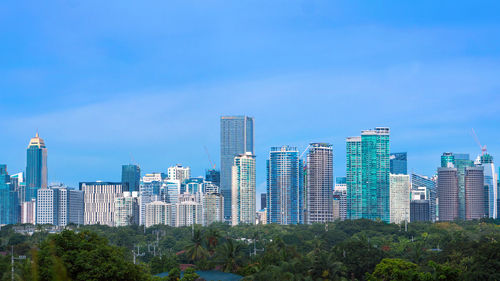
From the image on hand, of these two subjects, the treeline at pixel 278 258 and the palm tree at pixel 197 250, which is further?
the palm tree at pixel 197 250

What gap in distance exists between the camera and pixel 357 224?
174 m

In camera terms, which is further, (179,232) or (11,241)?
(179,232)

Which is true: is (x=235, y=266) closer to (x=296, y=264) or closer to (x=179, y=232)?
(x=296, y=264)

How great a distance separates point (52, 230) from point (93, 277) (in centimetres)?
14215

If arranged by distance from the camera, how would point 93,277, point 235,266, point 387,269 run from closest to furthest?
point 93,277
point 387,269
point 235,266

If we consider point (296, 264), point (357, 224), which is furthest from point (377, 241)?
point (296, 264)

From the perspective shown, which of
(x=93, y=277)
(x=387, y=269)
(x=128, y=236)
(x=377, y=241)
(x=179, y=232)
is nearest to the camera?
(x=93, y=277)

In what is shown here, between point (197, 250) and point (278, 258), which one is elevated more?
point (278, 258)

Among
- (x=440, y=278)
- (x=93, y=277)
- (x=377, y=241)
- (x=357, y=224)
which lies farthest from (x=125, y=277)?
(x=357, y=224)

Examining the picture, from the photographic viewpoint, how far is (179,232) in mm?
178625

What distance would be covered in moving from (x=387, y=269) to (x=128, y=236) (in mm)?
102417

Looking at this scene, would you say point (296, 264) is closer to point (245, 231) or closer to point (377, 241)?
point (377, 241)

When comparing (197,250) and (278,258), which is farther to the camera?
(197,250)

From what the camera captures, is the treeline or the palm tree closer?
the treeline
